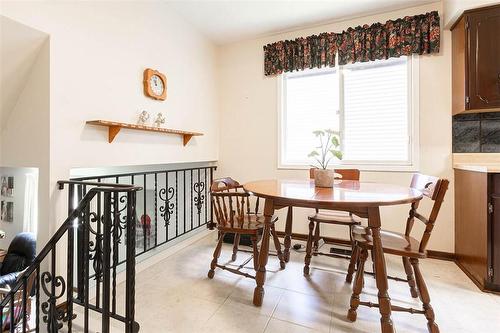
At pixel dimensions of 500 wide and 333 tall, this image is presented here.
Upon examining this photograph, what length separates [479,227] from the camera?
211 centimetres

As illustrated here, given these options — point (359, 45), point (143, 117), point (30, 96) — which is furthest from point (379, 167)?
point (30, 96)

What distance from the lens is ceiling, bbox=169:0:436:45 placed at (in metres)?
2.66

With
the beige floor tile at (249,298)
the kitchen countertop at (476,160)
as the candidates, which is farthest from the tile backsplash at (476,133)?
the beige floor tile at (249,298)

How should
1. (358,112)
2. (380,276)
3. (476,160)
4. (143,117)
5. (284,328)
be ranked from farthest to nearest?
(358,112)
(476,160)
(143,117)
(284,328)
(380,276)

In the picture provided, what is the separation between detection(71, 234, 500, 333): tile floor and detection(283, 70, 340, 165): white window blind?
4.77 feet

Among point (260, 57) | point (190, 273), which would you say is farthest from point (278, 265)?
point (260, 57)

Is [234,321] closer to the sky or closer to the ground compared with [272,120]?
closer to the ground

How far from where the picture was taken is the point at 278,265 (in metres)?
2.48

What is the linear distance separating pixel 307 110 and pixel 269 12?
3.99 feet

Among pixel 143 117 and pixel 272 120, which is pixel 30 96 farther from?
pixel 272 120

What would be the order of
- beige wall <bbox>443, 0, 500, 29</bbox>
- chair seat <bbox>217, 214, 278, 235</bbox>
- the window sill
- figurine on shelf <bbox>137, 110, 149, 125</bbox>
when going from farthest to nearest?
Answer: the window sill → figurine on shelf <bbox>137, 110, 149, 125</bbox> → beige wall <bbox>443, 0, 500, 29</bbox> → chair seat <bbox>217, 214, 278, 235</bbox>

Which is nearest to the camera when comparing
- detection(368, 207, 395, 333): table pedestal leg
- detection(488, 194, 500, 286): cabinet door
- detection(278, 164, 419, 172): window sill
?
detection(368, 207, 395, 333): table pedestal leg

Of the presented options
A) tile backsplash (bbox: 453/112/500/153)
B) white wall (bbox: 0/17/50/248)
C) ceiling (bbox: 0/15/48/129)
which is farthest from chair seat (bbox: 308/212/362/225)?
ceiling (bbox: 0/15/48/129)

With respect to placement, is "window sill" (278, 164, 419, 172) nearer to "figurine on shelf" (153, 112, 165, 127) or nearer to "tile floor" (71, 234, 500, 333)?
"tile floor" (71, 234, 500, 333)
